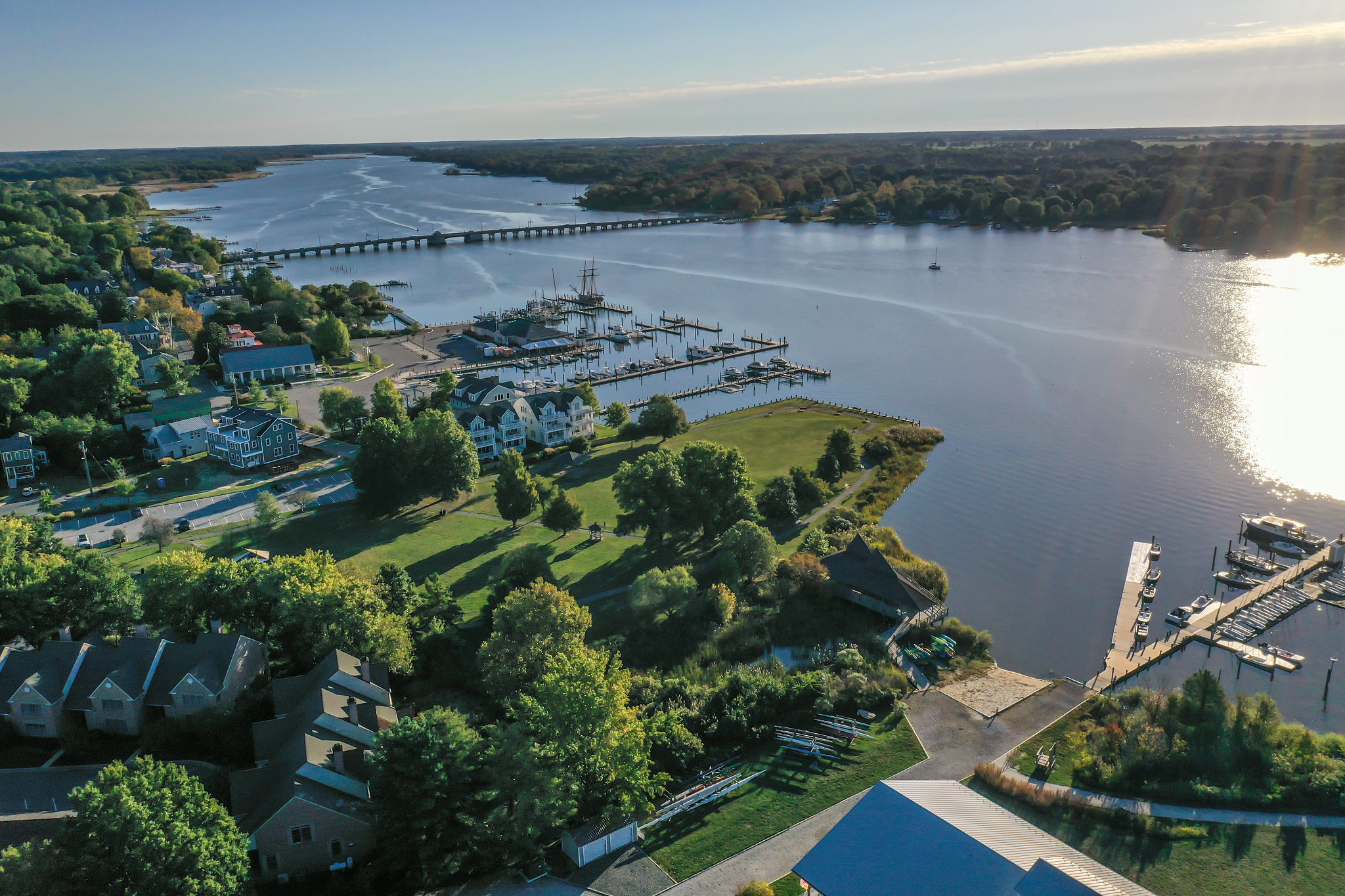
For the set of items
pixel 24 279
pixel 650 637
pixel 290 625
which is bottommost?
pixel 650 637

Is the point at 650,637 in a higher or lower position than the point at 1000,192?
lower

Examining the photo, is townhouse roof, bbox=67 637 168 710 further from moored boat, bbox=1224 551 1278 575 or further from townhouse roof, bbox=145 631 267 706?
moored boat, bbox=1224 551 1278 575

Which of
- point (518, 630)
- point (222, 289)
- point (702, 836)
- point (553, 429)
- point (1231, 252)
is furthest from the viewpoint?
point (1231, 252)

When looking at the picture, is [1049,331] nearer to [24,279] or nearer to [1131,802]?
[1131,802]

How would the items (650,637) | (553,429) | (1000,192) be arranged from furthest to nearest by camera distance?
(1000,192) → (553,429) → (650,637)

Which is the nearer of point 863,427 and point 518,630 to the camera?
point 518,630

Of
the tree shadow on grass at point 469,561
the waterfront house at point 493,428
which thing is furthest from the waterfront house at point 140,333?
the tree shadow on grass at point 469,561

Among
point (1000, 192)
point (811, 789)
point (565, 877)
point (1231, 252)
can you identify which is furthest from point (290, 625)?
point (1000, 192)
